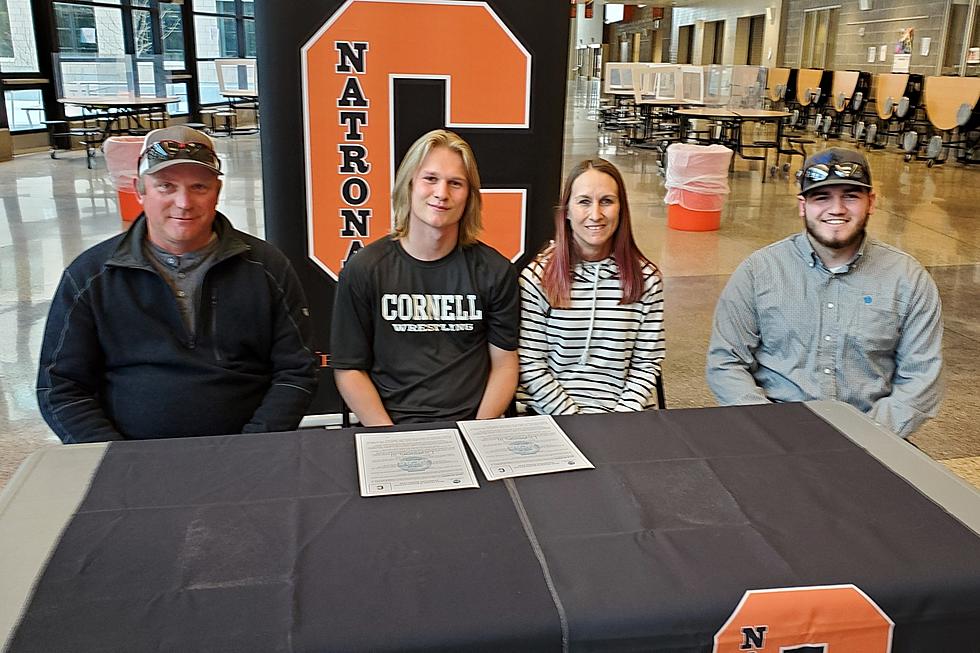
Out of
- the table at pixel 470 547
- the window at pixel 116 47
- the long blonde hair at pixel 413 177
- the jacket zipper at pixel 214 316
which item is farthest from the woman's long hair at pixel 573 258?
the window at pixel 116 47

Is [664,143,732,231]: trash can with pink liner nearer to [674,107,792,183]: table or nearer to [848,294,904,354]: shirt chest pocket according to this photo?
[674,107,792,183]: table

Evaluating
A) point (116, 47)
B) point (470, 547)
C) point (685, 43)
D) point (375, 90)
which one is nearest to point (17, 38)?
point (116, 47)

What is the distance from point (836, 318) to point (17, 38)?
1137 centimetres

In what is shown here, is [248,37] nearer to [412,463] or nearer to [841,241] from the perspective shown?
[841,241]

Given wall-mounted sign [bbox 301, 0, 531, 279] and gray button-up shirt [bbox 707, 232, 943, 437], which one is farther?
wall-mounted sign [bbox 301, 0, 531, 279]

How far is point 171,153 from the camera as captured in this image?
176 centimetres

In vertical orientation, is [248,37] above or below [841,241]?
above

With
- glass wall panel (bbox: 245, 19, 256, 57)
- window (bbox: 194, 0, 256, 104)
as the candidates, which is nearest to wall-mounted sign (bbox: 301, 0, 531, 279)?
window (bbox: 194, 0, 256, 104)

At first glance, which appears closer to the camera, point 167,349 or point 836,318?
point 167,349

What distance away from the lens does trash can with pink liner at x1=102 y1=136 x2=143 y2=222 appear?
6336 millimetres

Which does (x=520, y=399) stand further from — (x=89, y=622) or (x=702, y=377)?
(x=702, y=377)

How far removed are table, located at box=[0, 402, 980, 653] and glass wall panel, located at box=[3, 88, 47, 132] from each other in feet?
36.3

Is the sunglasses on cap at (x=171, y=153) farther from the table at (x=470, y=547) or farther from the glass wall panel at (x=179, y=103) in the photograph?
the glass wall panel at (x=179, y=103)

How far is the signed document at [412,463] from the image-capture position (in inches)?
51.2
